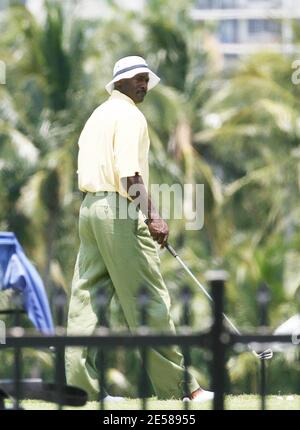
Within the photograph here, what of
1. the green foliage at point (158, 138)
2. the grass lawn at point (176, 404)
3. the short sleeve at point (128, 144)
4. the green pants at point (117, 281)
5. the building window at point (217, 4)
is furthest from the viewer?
the building window at point (217, 4)

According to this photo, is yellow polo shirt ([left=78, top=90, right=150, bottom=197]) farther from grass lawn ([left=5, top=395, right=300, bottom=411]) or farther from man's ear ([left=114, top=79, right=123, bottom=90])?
grass lawn ([left=5, top=395, right=300, bottom=411])

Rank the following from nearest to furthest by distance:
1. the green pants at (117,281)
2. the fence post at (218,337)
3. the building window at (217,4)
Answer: the fence post at (218,337)
the green pants at (117,281)
the building window at (217,4)

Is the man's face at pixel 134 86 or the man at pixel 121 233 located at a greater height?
the man's face at pixel 134 86

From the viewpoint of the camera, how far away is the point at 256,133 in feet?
110

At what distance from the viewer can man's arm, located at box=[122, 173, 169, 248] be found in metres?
7.43

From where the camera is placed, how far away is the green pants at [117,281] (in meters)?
7.53

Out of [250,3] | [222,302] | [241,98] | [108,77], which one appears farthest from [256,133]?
[250,3]

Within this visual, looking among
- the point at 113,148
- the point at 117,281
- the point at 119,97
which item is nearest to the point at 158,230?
the point at 117,281

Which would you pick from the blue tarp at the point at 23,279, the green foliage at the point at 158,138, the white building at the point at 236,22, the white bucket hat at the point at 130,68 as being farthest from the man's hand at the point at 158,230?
the white building at the point at 236,22

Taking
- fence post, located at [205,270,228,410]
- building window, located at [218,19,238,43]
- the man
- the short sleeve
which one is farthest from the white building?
fence post, located at [205,270,228,410]

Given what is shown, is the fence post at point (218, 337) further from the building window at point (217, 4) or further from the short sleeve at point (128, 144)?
the building window at point (217, 4)

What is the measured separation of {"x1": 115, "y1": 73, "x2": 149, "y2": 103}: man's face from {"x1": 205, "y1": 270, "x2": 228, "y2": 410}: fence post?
229 cm

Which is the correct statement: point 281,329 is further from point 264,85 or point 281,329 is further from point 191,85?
point 191,85
